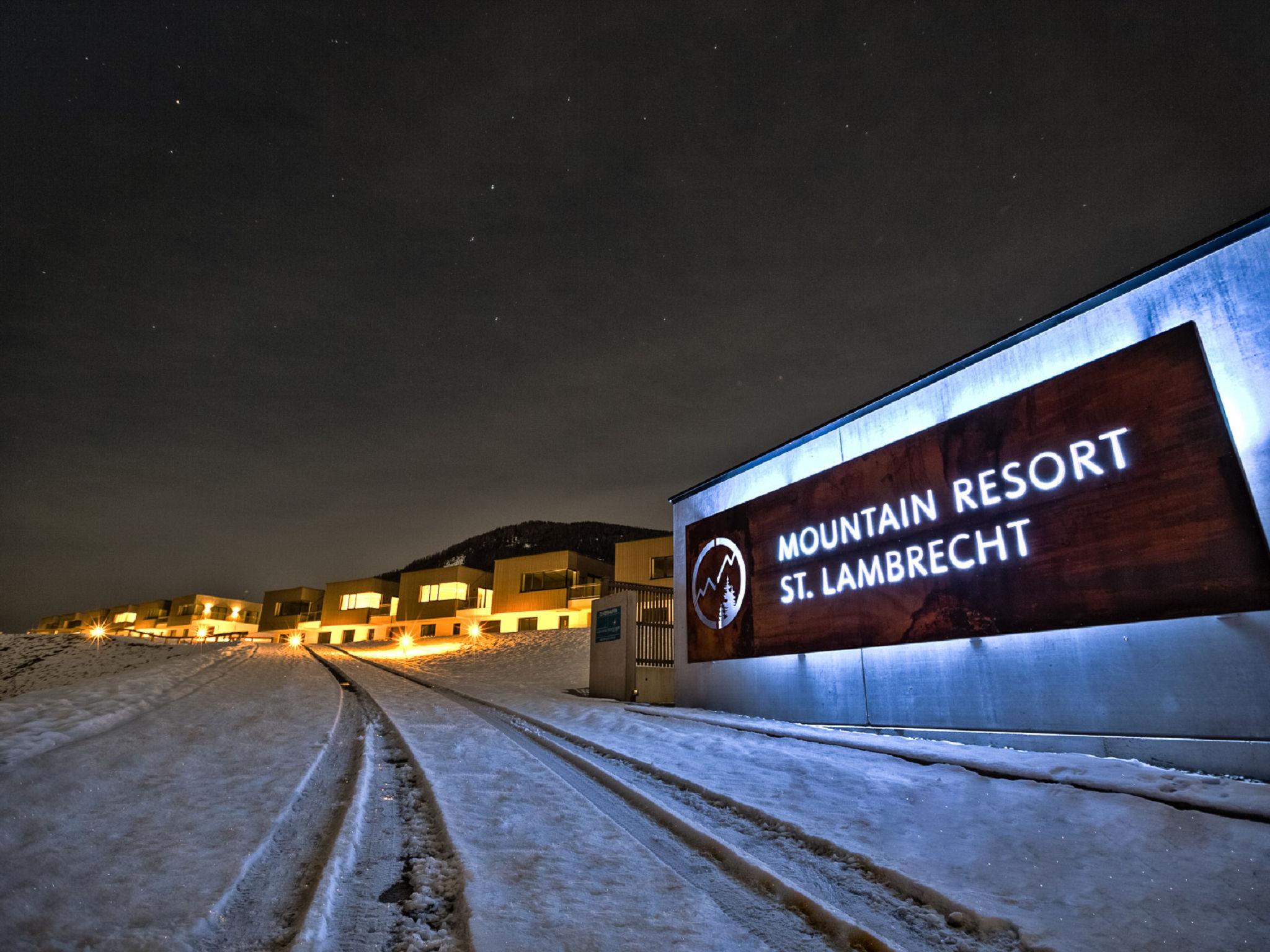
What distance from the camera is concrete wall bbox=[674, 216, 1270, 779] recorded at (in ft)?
20.2

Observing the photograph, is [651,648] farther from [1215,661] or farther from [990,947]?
[990,947]

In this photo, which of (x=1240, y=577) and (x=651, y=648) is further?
(x=651, y=648)

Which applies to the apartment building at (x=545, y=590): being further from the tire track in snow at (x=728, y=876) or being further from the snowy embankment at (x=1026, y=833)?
the tire track in snow at (x=728, y=876)

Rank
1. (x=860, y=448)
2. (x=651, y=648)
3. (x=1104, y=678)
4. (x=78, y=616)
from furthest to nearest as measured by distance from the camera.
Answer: (x=78, y=616) → (x=651, y=648) → (x=860, y=448) → (x=1104, y=678)

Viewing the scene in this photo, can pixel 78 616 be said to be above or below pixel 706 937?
above

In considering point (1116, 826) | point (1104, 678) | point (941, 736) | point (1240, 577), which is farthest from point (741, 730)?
point (1240, 577)

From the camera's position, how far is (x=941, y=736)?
880 cm

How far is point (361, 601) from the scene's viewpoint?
6706 centimetres

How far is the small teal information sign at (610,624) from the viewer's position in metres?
17.6

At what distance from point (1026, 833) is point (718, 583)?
973 centimetres

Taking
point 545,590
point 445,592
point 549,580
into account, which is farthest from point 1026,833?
point 445,592

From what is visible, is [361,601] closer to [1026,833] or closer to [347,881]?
[347,881]

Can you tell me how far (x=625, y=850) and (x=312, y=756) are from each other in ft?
16.4

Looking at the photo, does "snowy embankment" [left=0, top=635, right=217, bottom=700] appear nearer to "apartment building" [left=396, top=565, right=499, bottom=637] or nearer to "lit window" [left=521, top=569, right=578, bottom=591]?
"apartment building" [left=396, top=565, right=499, bottom=637]
